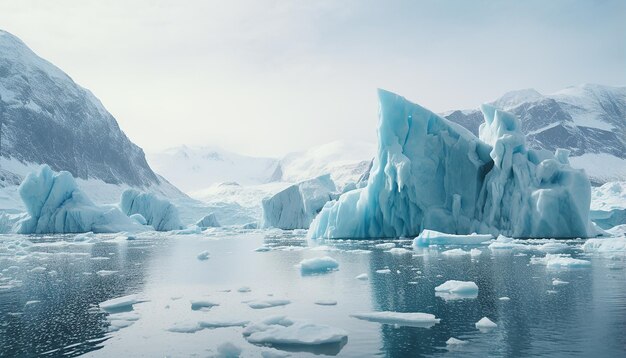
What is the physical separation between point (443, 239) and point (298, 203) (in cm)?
3030

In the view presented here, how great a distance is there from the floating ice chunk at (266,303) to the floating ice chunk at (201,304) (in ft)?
2.60

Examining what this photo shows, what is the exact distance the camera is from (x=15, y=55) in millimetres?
117625

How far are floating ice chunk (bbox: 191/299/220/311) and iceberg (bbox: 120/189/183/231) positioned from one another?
50.5 meters

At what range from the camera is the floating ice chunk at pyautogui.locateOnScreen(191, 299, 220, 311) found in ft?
33.8

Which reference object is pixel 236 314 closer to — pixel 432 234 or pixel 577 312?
pixel 577 312

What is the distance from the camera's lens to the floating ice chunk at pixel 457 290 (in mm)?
10789

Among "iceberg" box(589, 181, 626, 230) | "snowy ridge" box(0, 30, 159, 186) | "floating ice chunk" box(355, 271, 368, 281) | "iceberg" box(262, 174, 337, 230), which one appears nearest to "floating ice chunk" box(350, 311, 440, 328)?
"floating ice chunk" box(355, 271, 368, 281)

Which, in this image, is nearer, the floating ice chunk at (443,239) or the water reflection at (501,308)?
the water reflection at (501,308)

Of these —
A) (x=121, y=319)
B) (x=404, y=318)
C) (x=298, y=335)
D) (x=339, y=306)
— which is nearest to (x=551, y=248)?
(x=339, y=306)

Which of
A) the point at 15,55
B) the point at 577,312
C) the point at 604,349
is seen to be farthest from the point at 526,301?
the point at 15,55

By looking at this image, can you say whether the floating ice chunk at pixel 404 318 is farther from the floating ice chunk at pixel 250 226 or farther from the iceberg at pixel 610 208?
the floating ice chunk at pixel 250 226

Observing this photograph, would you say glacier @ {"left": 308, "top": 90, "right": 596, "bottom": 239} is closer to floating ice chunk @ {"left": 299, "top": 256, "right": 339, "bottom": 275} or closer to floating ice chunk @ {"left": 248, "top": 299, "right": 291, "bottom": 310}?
floating ice chunk @ {"left": 299, "top": 256, "right": 339, "bottom": 275}

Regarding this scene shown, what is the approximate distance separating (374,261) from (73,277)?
32.1 ft

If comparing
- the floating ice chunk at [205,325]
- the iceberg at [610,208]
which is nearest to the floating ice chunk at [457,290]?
the floating ice chunk at [205,325]
